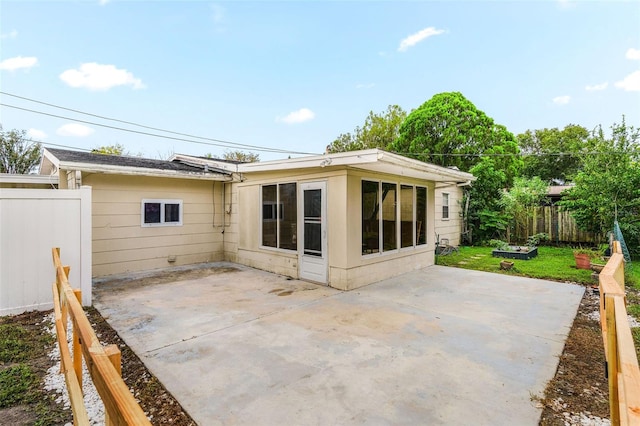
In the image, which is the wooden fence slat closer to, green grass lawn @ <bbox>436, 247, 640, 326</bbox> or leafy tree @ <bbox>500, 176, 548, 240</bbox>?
green grass lawn @ <bbox>436, 247, 640, 326</bbox>

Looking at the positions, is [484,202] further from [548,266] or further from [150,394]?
[150,394]

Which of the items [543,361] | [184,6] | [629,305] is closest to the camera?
[543,361]

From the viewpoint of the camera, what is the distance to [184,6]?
1027 cm

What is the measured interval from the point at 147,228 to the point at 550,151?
2721cm

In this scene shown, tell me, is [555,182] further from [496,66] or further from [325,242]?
[325,242]

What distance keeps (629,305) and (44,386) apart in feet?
24.3

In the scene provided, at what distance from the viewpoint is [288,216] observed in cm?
686

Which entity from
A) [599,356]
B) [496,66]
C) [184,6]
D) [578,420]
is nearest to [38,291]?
[578,420]

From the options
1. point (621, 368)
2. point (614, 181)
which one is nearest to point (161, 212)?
point (621, 368)

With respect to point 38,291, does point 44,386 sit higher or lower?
lower

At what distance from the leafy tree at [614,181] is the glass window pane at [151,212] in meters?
11.1

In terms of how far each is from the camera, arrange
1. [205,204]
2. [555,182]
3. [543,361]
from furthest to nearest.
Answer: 1. [555,182]
2. [205,204]
3. [543,361]

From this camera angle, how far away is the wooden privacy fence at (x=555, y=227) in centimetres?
1110

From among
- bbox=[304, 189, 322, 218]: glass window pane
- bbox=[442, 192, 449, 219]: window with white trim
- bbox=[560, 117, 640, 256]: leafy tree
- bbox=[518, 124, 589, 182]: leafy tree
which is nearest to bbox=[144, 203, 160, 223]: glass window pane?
bbox=[304, 189, 322, 218]: glass window pane
